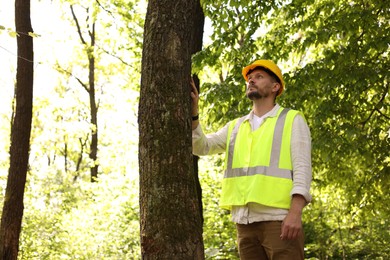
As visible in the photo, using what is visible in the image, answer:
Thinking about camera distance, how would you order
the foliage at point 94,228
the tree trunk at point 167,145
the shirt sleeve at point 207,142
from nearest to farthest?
the tree trunk at point 167,145, the shirt sleeve at point 207,142, the foliage at point 94,228

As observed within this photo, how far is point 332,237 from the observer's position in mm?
12383

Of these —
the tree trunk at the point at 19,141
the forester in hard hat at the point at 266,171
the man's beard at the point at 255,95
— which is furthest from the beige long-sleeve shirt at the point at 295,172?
the tree trunk at the point at 19,141

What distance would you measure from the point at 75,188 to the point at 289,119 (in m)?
26.3

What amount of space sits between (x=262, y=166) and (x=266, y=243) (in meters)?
0.45

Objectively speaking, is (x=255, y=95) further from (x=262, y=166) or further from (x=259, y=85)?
(x=262, y=166)

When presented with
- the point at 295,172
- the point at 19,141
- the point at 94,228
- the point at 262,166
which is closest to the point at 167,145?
the point at 262,166

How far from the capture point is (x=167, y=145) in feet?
10.9

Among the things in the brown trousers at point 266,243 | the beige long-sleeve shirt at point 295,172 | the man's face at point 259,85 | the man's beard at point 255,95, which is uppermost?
the man's face at point 259,85

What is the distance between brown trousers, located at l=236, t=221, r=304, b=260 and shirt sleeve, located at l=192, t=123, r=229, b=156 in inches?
21.4

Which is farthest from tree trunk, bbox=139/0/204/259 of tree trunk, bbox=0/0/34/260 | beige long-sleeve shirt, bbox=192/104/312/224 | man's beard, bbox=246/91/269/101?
tree trunk, bbox=0/0/34/260

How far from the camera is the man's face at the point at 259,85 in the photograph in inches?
156

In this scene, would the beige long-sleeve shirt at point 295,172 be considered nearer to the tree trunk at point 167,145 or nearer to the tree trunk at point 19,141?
the tree trunk at point 167,145

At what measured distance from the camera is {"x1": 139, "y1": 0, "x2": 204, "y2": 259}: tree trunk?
3.26 m

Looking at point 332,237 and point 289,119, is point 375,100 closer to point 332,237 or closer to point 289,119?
point 332,237
